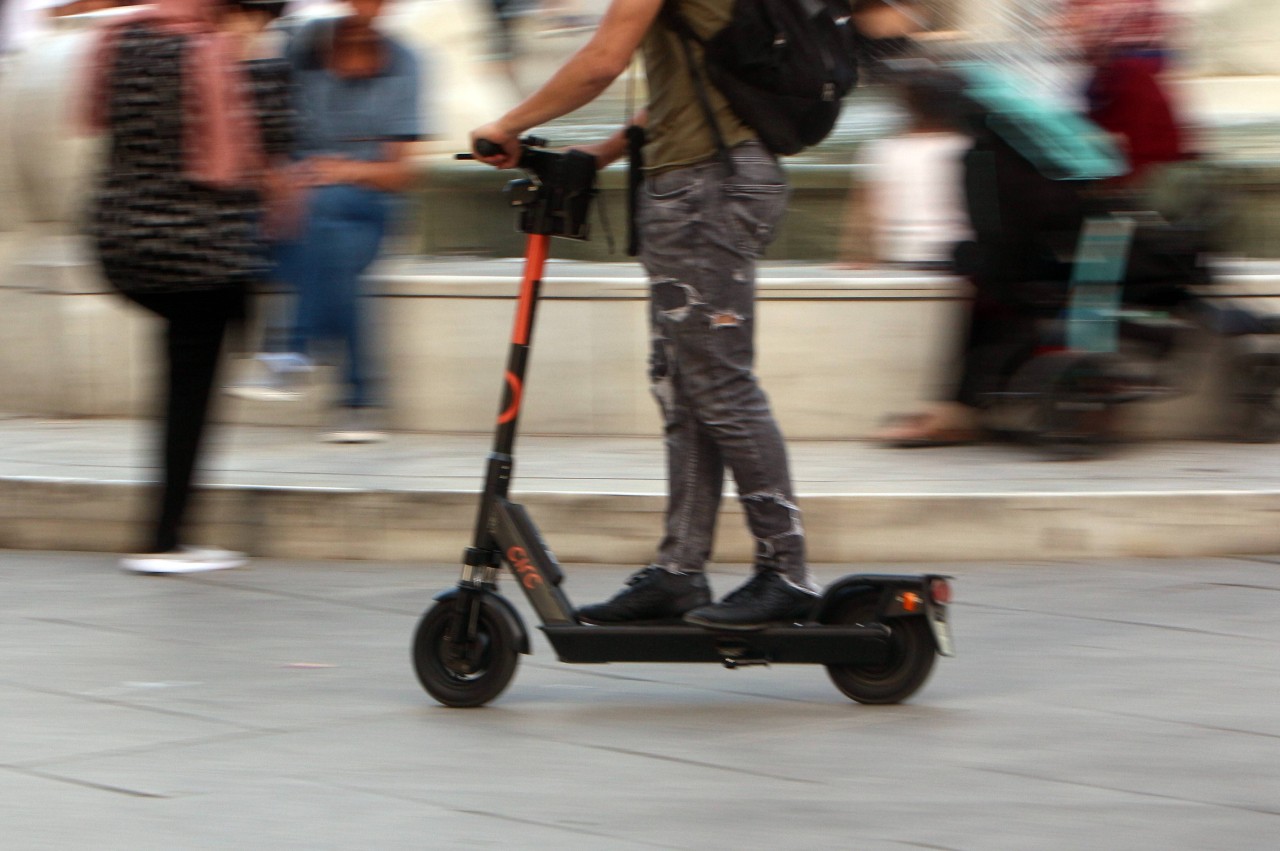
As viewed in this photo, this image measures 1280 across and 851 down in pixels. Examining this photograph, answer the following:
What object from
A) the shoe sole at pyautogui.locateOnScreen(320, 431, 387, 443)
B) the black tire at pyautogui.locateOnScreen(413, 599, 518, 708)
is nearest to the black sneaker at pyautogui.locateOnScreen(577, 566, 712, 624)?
the black tire at pyautogui.locateOnScreen(413, 599, 518, 708)

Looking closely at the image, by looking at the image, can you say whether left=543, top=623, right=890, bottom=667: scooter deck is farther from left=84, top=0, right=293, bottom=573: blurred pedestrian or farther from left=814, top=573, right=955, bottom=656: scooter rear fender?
left=84, top=0, right=293, bottom=573: blurred pedestrian

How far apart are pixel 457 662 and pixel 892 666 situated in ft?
3.22

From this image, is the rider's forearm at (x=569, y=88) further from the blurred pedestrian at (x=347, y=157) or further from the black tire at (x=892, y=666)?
the blurred pedestrian at (x=347, y=157)

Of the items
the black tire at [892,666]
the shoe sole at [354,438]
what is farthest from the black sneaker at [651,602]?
the shoe sole at [354,438]

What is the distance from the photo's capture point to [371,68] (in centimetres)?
738

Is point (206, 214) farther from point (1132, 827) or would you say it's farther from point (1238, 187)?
point (1238, 187)

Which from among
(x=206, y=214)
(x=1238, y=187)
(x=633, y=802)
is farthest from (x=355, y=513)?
(x=1238, y=187)

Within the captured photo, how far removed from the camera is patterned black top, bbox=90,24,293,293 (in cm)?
579

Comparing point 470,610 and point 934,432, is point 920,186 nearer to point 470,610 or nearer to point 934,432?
point 934,432

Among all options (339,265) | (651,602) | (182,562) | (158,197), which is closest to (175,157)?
(158,197)

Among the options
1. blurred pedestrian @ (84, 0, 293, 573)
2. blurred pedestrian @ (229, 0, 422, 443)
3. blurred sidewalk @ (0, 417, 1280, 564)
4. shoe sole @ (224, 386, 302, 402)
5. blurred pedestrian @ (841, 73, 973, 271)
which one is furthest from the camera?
shoe sole @ (224, 386, 302, 402)

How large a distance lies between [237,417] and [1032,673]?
430cm

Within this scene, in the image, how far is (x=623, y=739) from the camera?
4168 mm

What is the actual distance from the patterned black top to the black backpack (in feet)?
6.88
